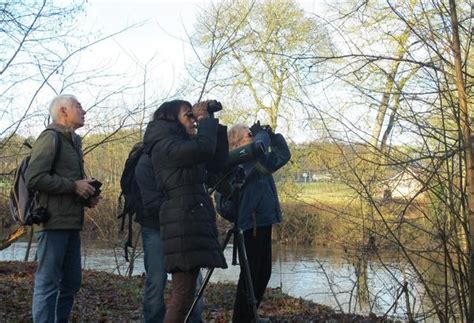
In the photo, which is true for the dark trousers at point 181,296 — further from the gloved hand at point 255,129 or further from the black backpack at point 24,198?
the gloved hand at point 255,129

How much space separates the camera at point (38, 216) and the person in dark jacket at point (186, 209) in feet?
2.44

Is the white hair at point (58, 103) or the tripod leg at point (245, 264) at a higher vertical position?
the white hair at point (58, 103)

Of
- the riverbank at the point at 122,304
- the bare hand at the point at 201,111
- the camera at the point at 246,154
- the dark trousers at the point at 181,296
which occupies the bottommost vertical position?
the riverbank at the point at 122,304

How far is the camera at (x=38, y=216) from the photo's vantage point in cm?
347

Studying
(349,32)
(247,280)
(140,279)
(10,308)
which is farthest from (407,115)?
(140,279)

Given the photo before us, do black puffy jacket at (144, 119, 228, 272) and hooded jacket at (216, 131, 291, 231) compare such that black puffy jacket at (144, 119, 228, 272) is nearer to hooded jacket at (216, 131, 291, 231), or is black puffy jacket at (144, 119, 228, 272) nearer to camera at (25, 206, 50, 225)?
camera at (25, 206, 50, 225)

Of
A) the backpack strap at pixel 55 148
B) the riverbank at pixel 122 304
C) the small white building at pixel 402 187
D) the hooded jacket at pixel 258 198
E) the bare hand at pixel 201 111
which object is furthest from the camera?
the riverbank at pixel 122 304

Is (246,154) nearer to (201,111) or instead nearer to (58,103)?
(201,111)

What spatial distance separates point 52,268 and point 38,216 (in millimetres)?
324

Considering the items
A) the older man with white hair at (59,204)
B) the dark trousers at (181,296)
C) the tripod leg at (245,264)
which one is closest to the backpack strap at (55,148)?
the older man with white hair at (59,204)

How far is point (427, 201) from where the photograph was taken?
4520 mm

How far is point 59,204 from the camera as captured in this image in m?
3.57

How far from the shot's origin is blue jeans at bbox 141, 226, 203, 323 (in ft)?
12.5

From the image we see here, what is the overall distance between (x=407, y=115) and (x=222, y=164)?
1635 millimetres
